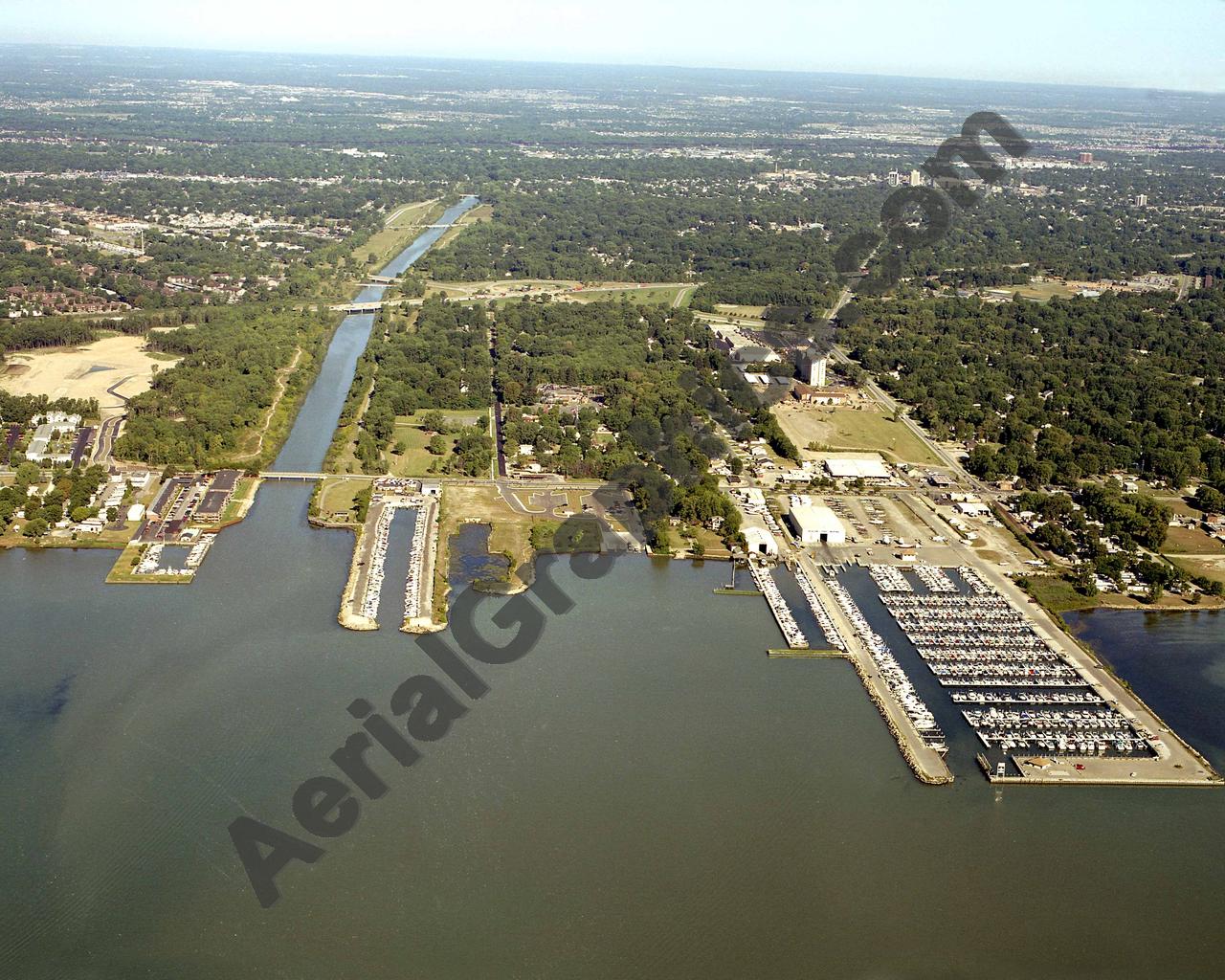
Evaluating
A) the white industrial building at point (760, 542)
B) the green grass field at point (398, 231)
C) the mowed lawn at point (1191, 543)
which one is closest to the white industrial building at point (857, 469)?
the white industrial building at point (760, 542)

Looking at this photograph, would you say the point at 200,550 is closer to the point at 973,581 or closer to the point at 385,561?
the point at 385,561

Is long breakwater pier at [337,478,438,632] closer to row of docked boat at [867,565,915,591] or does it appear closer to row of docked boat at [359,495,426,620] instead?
row of docked boat at [359,495,426,620]

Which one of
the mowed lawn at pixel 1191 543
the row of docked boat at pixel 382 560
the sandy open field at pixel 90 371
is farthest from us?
the sandy open field at pixel 90 371

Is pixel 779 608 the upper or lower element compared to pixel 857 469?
upper

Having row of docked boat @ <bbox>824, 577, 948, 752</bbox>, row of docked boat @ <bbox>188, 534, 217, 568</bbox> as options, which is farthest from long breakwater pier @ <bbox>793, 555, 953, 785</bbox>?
row of docked boat @ <bbox>188, 534, 217, 568</bbox>

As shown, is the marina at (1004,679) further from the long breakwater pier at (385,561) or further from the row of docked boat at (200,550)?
the row of docked boat at (200,550)

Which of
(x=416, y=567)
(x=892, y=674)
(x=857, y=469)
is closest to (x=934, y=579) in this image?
(x=892, y=674)
